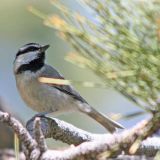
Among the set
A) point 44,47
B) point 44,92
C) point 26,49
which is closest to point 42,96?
point 44,92

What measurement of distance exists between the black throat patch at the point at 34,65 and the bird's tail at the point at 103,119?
13.5 inches

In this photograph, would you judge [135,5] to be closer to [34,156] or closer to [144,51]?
[144,51]

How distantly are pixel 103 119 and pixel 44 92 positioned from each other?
1.14 ft

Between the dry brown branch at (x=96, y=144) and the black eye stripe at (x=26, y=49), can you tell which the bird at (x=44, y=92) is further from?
the dry brown branch at (x=96, y=144)

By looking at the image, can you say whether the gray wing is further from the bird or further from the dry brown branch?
the dry brown branch

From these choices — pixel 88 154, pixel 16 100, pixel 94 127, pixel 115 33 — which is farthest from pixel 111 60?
pixel 16 100

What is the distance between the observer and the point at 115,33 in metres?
0.92

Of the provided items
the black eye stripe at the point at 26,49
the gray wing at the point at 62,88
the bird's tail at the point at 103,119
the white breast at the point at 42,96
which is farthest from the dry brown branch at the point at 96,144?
the black eye stripe at the point at 26,49

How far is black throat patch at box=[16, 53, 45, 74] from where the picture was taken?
2609 mm

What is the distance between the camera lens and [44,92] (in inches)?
96.3

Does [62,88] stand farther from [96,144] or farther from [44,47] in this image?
[96,144]

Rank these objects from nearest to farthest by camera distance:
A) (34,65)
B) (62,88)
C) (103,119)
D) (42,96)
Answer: (103,119), (42,96), (62,88), (34,65)

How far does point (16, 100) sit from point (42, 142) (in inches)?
70.1

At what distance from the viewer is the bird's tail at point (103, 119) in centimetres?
210
